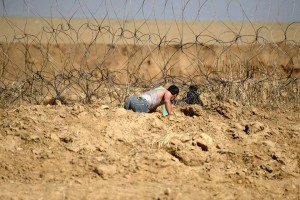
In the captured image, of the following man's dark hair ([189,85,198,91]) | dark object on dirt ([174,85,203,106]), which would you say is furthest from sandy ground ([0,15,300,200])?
man's dark hair ([189,85,198,91])

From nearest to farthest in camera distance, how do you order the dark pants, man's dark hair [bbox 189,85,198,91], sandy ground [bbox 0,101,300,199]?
sandy ground [bbox 0,101,300,199]
the dark pants
man's dark hair [bbox 189,85,198,91]

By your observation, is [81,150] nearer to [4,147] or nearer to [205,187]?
[4,147]

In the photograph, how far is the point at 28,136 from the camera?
4219 millimetres

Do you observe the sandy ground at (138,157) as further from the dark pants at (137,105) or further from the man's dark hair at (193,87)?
the man's dark hair at (193,87)

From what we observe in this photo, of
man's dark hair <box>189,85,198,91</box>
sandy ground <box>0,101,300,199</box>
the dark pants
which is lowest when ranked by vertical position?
sandy ground <box>0,101,300,199</box>

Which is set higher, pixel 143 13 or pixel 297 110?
pixel 143 13

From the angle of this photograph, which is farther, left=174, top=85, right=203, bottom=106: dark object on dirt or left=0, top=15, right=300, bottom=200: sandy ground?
left=174, top=85, right=203, bottom=106: dark object on dirt

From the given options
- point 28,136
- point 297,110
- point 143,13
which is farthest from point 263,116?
point 28,136

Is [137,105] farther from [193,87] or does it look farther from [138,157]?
[138,157]

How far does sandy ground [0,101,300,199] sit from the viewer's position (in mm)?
3514

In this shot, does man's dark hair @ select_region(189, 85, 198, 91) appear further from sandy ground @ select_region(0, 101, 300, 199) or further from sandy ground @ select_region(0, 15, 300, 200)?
sandy ground @ select_region(0, 101, 300, 199)

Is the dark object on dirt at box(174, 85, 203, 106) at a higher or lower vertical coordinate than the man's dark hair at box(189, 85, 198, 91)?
Answer: lower

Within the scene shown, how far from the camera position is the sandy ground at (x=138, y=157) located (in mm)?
3514

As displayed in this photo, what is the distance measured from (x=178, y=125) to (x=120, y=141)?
0.97 m
